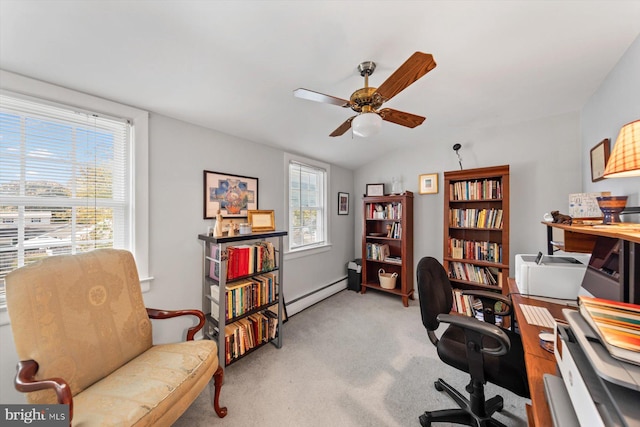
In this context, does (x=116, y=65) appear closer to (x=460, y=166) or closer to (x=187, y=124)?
(x=187, y=124)

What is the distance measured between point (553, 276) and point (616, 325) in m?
1.25

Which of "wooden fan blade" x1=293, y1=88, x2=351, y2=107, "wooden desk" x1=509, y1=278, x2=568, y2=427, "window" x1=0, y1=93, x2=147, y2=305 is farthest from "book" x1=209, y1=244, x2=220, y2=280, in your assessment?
"wooden desk" x1=509, y1=278, x2=568, y2=427

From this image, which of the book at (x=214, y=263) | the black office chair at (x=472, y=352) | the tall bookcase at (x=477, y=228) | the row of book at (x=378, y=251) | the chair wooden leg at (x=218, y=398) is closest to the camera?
the black office chair at (x=472, y=352)

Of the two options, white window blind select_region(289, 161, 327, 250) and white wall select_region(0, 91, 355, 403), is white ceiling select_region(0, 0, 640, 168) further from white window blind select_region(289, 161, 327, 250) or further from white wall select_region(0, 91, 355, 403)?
white window blind select_region(289, 161, 327, 250)

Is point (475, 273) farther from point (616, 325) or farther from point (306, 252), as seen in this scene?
point (616, 325)

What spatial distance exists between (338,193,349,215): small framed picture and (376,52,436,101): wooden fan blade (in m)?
2.54

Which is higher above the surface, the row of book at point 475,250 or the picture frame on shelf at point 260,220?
the picture frame on shelf at point 260,220

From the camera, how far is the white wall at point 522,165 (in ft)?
8.23

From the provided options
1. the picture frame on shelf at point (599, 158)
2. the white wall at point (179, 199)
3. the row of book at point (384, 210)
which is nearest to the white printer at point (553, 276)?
the picture frame on shelf at point (599, 158)

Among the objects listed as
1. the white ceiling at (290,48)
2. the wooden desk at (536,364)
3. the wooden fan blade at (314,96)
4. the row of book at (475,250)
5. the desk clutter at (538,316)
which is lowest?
the wooden desk at (536,364)

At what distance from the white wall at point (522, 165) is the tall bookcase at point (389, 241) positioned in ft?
1.10

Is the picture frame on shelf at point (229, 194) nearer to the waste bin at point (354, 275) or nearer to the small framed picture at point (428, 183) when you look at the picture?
the waste bin at point (354, 275)

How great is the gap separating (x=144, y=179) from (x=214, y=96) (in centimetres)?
87

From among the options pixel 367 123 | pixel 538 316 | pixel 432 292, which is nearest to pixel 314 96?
pixel 367 123
